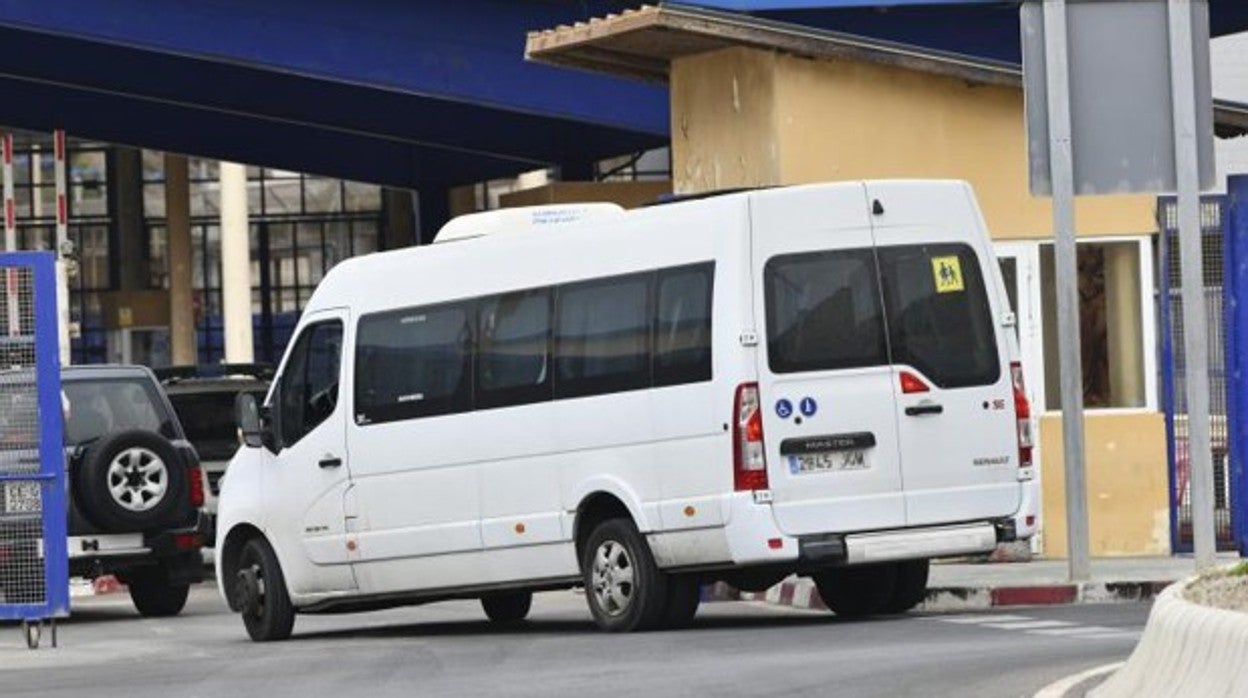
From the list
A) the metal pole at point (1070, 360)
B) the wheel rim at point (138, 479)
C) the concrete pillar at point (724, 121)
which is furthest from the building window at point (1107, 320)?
the wheel rim at point (138, 479)

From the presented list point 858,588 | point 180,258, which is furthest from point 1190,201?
point 180,258

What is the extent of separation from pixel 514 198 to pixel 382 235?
3658 centimetres

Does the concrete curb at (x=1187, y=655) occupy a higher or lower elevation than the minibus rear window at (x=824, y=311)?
lower

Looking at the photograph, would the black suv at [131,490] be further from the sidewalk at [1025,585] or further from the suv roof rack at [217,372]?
the suv roof rack at [217,372]

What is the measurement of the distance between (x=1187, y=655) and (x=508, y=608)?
1185 centimetres

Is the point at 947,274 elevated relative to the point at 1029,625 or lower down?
elevated

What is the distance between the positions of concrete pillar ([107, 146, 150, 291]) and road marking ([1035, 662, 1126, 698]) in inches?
2205

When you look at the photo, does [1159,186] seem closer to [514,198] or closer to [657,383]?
[657,383]

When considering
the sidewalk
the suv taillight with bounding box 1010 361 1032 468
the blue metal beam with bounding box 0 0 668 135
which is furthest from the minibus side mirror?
the blue metal beam with bounding box 0 0 668 135

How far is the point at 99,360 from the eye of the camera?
69.5 meters

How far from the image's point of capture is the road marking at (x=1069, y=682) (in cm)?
1309

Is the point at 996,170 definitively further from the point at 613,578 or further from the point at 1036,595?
the point at 613,578

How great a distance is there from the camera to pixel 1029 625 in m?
18.7

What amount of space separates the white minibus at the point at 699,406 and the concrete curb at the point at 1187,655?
6617 millimetres
